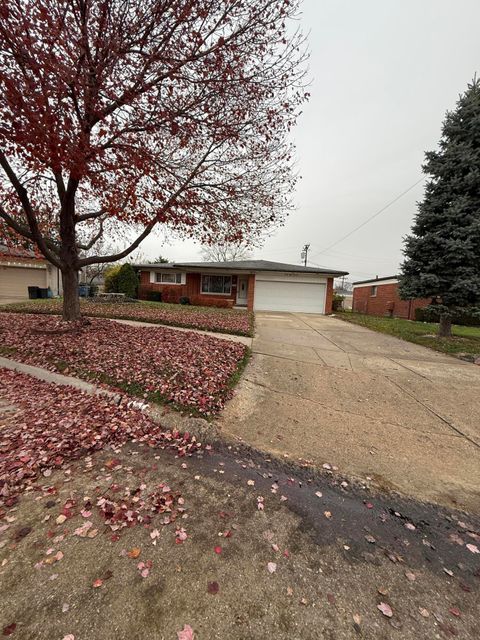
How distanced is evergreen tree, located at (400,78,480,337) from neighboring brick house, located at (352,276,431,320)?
8780 mm

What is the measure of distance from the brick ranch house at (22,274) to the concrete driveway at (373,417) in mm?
20087

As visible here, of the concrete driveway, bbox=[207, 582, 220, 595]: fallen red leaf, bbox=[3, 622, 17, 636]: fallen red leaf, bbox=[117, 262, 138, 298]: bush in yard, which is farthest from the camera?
bbox=[117, 262, 138, 298]: bush in yard

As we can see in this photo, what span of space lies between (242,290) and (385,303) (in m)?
10.1

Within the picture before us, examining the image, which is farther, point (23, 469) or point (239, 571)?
point (23, 469)

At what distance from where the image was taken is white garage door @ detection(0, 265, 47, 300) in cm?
1986

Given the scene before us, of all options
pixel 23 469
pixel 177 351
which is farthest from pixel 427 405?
pixel 23 469

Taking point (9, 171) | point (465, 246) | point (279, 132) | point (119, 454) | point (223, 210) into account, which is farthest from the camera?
point (465, 246)

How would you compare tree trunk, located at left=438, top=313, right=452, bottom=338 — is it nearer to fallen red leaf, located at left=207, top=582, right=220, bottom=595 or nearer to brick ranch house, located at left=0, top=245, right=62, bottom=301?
fallen red leaf, located at left=207, top=582, right=220, bottom=595

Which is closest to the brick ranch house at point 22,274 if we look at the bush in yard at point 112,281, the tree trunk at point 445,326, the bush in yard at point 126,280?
the bush in yard at point 112,281

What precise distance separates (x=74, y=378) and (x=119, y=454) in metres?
2.31

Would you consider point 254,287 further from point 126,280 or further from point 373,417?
point 373,417

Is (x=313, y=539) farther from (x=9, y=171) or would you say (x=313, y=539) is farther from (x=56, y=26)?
(x=9, y=171)

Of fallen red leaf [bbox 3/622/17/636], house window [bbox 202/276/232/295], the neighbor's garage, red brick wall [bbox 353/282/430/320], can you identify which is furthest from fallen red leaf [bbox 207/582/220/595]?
house window [bbox 202/276/232/295]

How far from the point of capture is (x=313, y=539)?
197cm
